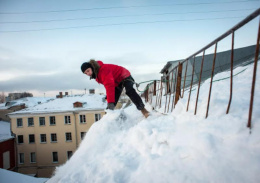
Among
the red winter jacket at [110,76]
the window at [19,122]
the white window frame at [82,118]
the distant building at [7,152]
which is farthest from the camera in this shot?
the white window frame at [82,118]

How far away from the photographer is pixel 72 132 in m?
20.7

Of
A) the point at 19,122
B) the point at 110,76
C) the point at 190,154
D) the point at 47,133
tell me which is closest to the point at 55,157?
the point at 47,133

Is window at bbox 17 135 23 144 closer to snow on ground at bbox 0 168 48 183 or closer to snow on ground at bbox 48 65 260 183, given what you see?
snow on ground at bbox 0 168 48 183

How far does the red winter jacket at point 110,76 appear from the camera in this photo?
286 centimetres

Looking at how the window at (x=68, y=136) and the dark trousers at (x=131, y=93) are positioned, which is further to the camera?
the window at (x=68, y=136)

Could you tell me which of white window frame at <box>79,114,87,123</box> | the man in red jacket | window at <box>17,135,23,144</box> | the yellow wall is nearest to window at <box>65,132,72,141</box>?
the yellow wall

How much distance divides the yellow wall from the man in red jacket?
61.6 ft

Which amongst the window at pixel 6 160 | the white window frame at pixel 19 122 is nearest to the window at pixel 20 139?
the white window frame at pixel 19 122

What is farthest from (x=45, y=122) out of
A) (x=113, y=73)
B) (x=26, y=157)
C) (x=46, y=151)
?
(x=113, y=73)

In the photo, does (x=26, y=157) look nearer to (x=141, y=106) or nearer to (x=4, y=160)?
(x=4, y=160)

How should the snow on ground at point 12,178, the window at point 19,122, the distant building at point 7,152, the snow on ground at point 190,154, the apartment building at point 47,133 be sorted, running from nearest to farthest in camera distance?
the snow on ground at point 190,154 → the snow on ground at point 12,178 → the distant building at point 7,152 → the apartment building at point 47,133 → the window at point 19,122

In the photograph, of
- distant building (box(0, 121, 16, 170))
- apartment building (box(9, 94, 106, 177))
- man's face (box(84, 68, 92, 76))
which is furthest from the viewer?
apartment building (box(9, 94, 106, 177))

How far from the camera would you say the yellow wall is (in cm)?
2000

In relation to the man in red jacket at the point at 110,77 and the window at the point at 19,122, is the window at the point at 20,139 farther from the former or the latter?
the man in red jacket at the point at 110,77
